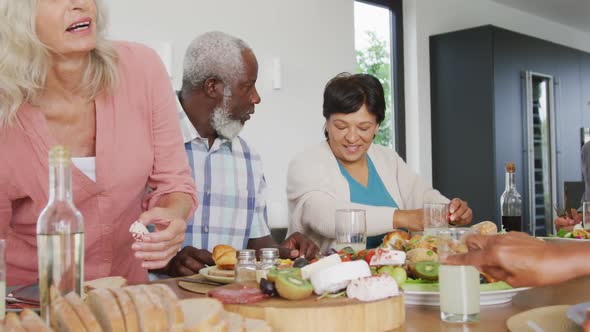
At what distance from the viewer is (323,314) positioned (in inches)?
41.2

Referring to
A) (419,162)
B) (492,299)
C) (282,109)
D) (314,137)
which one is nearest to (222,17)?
(282,109)

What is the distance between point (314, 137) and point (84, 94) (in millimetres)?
3287

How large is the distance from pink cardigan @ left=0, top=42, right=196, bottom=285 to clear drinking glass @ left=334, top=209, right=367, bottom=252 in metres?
0.43

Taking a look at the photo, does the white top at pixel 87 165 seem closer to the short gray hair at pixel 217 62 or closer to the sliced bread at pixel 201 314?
the sliced bread at pixel 201 314

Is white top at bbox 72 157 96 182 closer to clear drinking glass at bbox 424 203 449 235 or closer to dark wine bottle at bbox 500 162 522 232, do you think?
clear drinking glass at bbox 424 203 449 235

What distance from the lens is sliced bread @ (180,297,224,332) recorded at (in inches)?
35.6

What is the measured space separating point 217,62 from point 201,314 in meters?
1.80

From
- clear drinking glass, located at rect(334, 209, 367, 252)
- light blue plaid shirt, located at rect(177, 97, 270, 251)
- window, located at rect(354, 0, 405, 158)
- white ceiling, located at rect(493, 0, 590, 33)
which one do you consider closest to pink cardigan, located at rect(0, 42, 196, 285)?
clear drinking glass, located at rect(334, 209, 367, 252)

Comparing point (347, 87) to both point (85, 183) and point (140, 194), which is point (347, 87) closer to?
point (140, 194)

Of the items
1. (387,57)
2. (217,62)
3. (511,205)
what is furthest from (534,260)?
(387,57)

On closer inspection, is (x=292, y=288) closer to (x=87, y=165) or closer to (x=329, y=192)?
(x=87, y=165)

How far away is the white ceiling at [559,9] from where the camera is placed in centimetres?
687

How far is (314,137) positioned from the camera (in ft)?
16.4

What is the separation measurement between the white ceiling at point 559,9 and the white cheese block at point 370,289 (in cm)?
625
